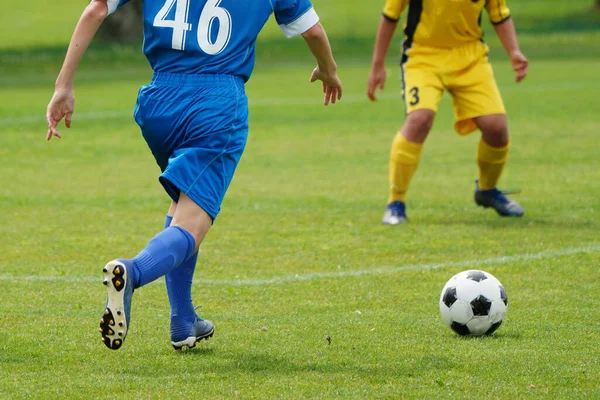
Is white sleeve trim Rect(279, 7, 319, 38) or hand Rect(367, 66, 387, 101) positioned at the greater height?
white sleeve trim Rect(279, 7, 319, 38)

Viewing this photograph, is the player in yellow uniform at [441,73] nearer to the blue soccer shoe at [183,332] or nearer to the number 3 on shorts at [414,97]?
the number 3 on shorts at [414,97]

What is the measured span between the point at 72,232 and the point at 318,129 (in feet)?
25.1

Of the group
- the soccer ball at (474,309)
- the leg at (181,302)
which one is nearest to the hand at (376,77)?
the soccer ball at (474,309)

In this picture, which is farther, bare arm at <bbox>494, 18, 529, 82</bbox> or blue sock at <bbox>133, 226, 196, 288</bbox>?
bare arm at <bbox>494, 18, 529, 82</bbox>

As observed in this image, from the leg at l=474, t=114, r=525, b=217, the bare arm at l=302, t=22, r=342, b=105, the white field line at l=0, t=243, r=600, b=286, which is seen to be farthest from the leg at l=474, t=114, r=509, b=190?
the bare arm at l=302, t=22, r=342, b=105

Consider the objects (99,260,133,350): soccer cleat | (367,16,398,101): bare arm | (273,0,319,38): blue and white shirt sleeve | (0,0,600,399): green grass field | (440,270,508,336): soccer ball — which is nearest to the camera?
(99,260,133,350): soccer cleat

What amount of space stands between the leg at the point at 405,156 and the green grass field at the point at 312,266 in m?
0.22

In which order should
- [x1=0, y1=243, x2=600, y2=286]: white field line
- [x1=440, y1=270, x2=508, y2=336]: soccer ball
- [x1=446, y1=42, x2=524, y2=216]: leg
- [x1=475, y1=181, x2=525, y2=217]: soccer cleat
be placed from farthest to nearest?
[x1=475, y1=181, x2=525, y2=217]: soccer cleat < [x1=446, y1=42, x2=524, y2=216]: leg < [x1=0, y1=243, x2=600, y2=286]: white field line < [x1=440, y1=270, x2=508, y2=336]: soccer ball

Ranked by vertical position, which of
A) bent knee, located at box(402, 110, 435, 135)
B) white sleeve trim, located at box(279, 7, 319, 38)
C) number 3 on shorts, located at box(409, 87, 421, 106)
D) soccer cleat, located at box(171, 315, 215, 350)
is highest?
white sleeve trim, located at box(279, 7, 319, 38)

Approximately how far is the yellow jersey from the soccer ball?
3.80 metres

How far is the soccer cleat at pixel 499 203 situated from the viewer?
9422 millimetres

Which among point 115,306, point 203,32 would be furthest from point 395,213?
point 115,306

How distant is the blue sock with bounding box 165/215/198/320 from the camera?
17.2 ft

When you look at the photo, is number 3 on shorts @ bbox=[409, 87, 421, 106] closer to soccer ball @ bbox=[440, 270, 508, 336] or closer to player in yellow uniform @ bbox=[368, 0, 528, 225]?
player in yellow uniform @ bbox=[368, 0, 528, 225]
